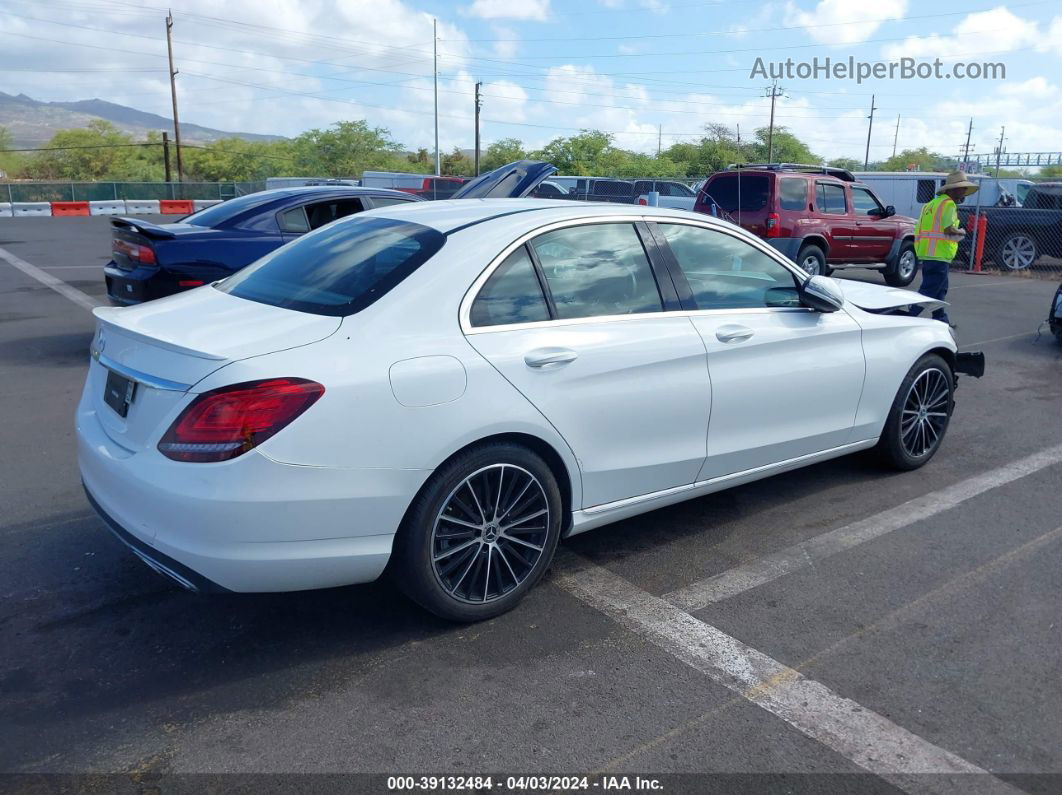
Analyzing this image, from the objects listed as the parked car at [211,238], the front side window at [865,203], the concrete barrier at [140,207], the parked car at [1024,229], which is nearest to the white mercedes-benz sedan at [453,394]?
the parked car at [211,238]

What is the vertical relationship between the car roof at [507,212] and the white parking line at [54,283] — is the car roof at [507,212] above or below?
above

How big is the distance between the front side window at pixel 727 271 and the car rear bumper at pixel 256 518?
1883mm

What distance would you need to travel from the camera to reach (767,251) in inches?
192

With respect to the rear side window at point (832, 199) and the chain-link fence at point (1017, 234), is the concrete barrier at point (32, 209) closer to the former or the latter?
the rear side window at point (832, 199)

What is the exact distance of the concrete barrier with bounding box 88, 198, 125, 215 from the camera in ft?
101

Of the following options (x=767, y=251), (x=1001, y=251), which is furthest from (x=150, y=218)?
(x=767, y=251)

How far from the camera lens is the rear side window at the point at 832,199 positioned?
14.6 m

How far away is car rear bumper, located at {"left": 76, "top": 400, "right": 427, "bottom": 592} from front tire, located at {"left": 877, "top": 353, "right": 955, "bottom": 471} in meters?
3.31

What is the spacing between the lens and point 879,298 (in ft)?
18.7

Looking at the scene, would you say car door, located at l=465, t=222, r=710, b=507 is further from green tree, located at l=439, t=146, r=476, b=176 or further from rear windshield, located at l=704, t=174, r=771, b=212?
green tree, located at l=439, t=146, r=476, b=176

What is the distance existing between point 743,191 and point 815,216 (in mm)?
1206

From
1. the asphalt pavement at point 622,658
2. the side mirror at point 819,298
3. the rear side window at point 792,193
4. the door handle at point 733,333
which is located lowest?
the asphalt pavement at point 622,658

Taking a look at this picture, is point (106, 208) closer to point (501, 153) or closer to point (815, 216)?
point (815, 216)

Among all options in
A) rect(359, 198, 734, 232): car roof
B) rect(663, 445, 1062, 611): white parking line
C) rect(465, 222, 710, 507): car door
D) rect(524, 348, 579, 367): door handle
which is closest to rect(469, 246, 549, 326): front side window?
rect(465, 222, 710, 507): car door
